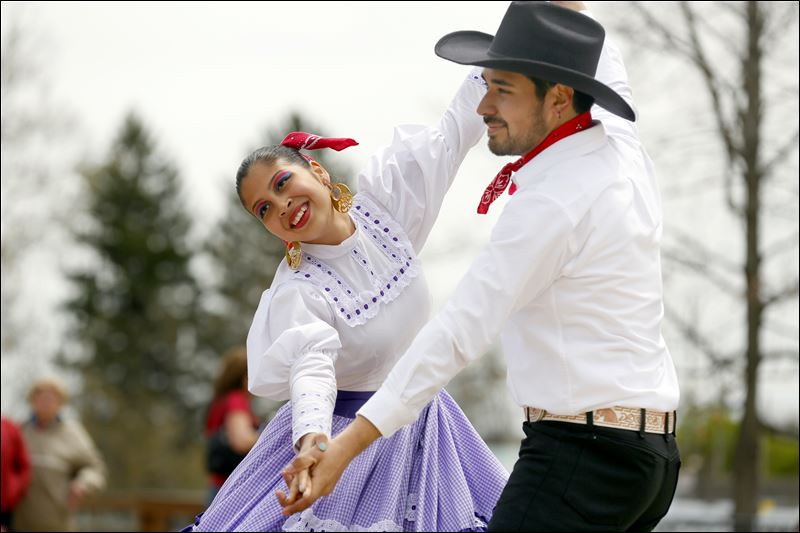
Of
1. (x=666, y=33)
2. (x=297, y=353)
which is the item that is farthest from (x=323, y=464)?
(x=666, y=33)

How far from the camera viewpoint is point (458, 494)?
3.32m

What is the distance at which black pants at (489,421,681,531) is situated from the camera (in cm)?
285

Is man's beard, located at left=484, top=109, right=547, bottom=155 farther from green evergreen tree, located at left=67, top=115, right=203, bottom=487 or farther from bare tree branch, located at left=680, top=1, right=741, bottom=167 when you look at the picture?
green evergreen tree, located at left=67, top=115, right=203, bottom=487

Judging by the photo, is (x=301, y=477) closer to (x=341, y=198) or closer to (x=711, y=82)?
(x=341, y=198)

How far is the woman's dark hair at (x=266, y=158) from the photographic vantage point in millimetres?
3486

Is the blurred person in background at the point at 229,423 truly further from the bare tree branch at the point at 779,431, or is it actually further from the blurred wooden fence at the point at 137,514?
the bare tree branch at the point at 779,431

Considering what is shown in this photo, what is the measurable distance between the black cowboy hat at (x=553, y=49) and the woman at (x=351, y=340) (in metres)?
0.72

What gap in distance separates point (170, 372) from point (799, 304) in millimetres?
27502

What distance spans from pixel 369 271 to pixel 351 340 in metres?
0.23

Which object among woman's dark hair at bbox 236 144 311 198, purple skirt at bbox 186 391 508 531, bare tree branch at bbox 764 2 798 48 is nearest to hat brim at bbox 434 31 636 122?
woman's dark hair at bbox 236 144 311 198

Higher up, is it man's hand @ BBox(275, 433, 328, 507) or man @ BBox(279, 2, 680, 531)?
man @ BBox(279, 2, 680, 531)

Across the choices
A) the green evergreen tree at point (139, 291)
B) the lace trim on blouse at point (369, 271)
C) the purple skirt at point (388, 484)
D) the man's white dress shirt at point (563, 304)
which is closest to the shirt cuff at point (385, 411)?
the man's white dress shirt at point (563, 304)

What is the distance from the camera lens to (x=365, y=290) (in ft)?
11.5

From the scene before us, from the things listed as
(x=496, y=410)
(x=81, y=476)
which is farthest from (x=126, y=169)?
(x=81, y=476)
